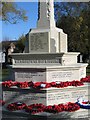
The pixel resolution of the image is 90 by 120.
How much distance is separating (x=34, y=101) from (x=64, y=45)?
102 inches

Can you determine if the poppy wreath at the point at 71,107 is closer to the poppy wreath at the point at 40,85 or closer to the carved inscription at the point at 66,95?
the carved inscription at the point at 66,95

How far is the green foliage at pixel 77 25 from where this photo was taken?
1303 inches

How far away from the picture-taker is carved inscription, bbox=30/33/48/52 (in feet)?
33.6

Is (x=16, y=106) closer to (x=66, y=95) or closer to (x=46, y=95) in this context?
(x=46, y=95)

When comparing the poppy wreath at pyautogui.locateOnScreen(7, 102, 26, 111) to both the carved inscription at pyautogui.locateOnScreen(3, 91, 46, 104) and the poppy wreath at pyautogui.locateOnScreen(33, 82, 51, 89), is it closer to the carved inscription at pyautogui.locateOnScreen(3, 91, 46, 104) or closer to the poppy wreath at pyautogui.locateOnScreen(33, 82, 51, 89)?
the carved inscription at pyautogui.locateOnScreen(3, 91, 46, 104)

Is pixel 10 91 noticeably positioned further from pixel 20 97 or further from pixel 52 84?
pixel 52 84

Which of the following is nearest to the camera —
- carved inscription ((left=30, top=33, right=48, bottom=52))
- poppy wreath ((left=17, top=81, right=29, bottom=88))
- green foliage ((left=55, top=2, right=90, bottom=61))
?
poppy wreath ((left=17, top=81, right=29, bottom=88))

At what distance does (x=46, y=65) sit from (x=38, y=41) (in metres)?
1.07

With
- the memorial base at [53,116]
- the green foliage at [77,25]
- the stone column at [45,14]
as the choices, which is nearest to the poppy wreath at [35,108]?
the memorial base at [53,116]

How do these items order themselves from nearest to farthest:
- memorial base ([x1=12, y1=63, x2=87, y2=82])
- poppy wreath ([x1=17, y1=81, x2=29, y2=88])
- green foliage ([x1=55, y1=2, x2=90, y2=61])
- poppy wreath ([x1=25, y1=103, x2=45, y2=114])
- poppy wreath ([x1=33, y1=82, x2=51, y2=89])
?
poppy wreath ([x1=25, y1=103, x2=45, y2=114]) < poppy wreath ([x1=33, y1=82, x2=51, y2=89]) < poppy wreath ([x1=17, y1=81, x2=29, y2=88]) < memorial base ([x1=12, y1=63, x2=87, y2=82]) < green foliage ([x1=55, y1=2, x2=90, y2=61])

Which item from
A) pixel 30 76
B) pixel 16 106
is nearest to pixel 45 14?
pixel 30 76

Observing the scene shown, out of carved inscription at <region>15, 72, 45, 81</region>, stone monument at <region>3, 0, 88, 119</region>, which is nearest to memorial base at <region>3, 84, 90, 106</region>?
stone monument at <region>3, 0, 88, 119</region>

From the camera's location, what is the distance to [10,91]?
9438mm

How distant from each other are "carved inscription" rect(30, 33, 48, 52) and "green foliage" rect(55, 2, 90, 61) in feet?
74.6
